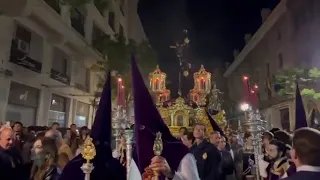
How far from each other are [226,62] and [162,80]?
27302 mm

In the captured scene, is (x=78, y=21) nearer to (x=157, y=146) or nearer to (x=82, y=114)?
(x=82, y=114)

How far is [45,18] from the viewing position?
1472 centimetres

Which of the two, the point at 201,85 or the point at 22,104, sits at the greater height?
the point at 201,85

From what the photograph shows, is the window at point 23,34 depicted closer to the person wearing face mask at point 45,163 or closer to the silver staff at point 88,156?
the person wearing face mask at point 45,163

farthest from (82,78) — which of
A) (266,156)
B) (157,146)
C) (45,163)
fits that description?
(157,146)

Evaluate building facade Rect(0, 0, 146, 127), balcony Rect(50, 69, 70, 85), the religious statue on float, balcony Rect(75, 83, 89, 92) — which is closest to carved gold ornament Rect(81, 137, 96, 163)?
the religious statue on float

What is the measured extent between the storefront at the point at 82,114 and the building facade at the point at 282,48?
12064 millimetres

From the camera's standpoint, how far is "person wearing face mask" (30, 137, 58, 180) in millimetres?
3740

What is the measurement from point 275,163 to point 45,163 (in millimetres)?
2629

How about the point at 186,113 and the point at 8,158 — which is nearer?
the point at 8,158

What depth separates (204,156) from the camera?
5.32 m

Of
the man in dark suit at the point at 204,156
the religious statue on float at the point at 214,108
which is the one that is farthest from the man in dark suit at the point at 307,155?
the religious statue on float at the point at 214,108

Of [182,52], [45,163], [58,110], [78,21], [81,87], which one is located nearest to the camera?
[45,163]

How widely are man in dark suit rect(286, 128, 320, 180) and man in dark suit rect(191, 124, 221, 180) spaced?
286cm
